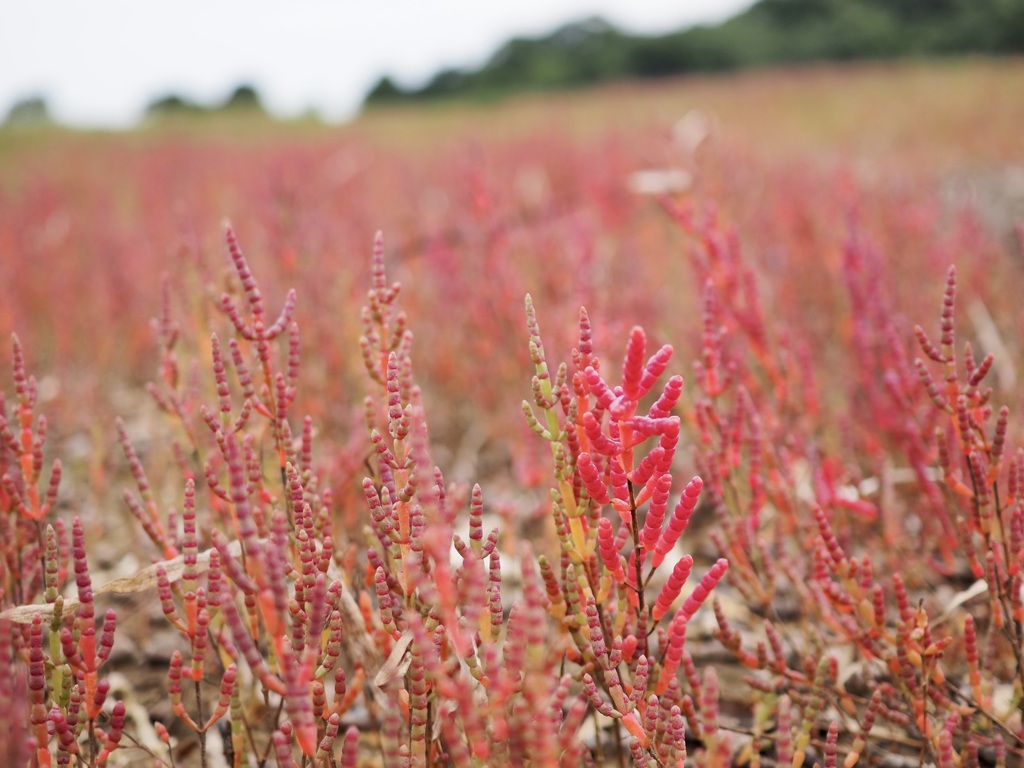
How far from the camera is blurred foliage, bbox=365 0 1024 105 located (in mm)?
23172

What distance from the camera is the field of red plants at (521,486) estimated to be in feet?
2.60

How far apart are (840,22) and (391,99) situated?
1834 cm

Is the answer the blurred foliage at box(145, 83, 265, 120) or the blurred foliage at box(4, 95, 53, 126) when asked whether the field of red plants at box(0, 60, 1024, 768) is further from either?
the blurred foliage at box(145, 83, 265, 120)

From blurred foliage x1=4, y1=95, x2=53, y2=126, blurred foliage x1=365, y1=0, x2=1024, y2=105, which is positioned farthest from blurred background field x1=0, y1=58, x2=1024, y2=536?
blurred foliage x1=365, y1=0, x2=1024, y2=105

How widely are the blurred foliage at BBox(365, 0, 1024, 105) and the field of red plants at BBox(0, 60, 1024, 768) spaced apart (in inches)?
919

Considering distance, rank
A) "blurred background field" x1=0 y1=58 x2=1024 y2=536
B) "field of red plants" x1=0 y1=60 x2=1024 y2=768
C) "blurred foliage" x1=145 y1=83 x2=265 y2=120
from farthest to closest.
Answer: "blurred foliage" x1=145 y1=83 x2=265 y2=120
"blurred background field" x1=0 y1=58 x2=1024 y2=536
"field of red plants" x1=0 y1=60 x2=1024 y2=768

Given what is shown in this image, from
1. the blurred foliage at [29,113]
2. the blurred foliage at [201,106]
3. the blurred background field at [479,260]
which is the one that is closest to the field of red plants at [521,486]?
the blurred background field at [479,260]

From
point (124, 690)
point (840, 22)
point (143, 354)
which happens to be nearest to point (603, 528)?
point (124, 690)

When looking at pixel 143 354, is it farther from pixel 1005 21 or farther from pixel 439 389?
pixel 1005 21

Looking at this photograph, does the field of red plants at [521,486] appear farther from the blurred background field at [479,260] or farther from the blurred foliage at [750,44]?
the blurred foliage at [750,44]

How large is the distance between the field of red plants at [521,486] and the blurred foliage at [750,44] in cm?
2334

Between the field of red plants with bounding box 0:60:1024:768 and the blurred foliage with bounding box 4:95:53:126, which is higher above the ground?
the blurred foliage with bounding box 4:95:53:126

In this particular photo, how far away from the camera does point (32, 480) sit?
3.33 feet

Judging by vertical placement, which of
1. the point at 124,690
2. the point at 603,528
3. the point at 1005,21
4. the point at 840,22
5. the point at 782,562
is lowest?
the point at 124,690
